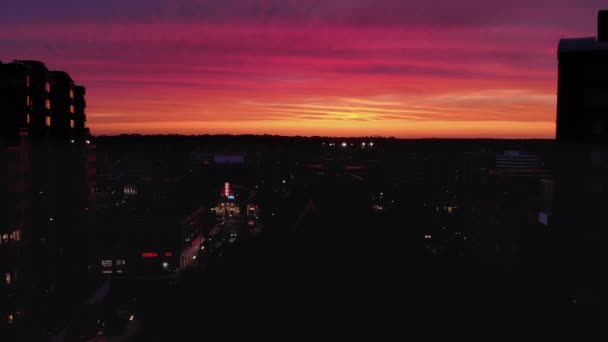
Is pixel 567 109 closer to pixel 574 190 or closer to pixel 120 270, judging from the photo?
pixel 574 190

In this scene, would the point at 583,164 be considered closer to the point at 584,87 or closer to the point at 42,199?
the point at 584,87

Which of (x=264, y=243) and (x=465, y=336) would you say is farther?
(x=264, y=243)

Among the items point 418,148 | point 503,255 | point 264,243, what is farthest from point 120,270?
point 418,148

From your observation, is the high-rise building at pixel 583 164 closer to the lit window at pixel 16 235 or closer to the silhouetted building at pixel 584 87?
the silhouetted building at pixel 584 87

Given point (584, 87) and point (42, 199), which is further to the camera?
point (42, 199)

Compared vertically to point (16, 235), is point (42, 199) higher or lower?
higher

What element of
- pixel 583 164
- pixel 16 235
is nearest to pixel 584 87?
pixel 583 164

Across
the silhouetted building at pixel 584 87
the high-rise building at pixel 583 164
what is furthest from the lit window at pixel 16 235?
the silhouetted building at pixel 584 87
